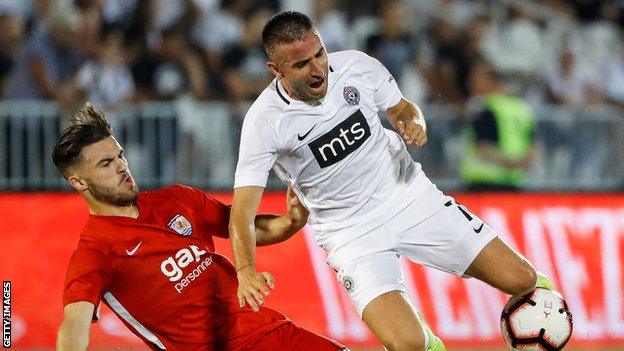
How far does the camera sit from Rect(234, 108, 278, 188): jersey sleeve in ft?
20.0

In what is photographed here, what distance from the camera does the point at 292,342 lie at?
220 inches

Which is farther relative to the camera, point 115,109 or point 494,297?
point 115,109

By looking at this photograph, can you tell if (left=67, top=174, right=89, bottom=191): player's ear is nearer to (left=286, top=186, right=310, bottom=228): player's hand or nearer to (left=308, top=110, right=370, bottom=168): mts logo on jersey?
(left=286, top=186, right=310, bottom=228): player's hand

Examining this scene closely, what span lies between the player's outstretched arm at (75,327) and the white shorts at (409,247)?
1.67 m

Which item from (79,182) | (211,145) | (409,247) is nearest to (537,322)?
(409,247)

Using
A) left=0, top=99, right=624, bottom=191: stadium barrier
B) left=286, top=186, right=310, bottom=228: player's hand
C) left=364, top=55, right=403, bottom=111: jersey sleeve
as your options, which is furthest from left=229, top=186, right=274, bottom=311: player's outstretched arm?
left=0, top=99, right=624, bottom=191: stadium barrier

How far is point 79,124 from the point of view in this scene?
5.71 m

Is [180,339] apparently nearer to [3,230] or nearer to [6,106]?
[3,230]

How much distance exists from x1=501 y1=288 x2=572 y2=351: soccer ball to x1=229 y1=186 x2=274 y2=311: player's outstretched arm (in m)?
1.57

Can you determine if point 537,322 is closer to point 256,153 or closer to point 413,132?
point 413,132

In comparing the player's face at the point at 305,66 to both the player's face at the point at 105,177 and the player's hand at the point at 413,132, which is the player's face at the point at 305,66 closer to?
the player's hand at the point at 413,132

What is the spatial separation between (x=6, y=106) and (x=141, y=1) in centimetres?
188

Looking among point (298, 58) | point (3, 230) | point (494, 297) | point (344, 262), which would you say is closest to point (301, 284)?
point (494, 297)

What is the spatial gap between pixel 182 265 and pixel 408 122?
1520mm
